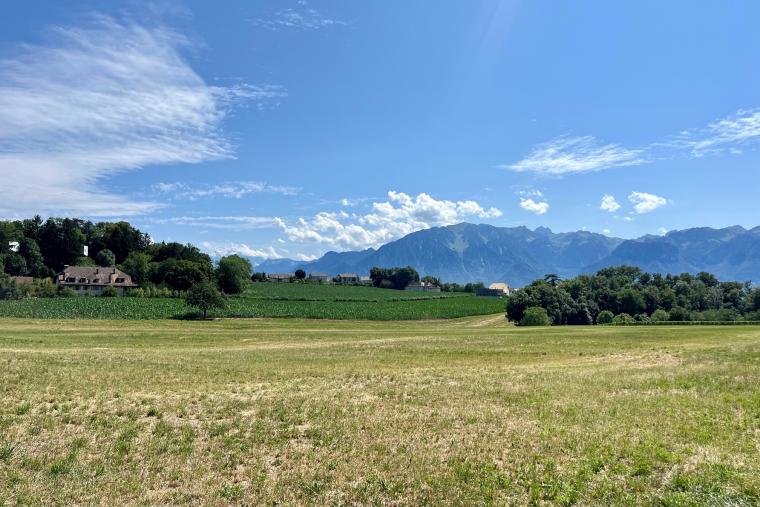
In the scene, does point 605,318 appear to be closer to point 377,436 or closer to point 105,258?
point 377,436

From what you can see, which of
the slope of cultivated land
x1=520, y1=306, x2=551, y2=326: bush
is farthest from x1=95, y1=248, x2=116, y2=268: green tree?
the slope of cultivated land

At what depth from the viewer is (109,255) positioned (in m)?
152

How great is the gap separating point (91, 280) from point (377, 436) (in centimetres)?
13057

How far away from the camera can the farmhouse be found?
11911 centimetres

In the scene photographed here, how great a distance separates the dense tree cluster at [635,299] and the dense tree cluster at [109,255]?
241 feet

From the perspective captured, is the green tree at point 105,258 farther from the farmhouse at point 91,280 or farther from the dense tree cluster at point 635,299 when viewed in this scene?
the dense tree cluster at point 635,299

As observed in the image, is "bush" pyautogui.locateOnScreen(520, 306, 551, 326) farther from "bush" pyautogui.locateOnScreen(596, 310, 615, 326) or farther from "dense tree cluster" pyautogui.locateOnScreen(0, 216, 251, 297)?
"dense tree cluster" pyautogui.locateOnScreen(0, 216, 251, 297)

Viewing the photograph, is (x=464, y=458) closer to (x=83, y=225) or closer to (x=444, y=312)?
(x=444, y=312)

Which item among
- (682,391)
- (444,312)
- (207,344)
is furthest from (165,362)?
(444,312)

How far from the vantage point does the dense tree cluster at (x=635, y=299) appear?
9731 cm

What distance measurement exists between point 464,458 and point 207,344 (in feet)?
109

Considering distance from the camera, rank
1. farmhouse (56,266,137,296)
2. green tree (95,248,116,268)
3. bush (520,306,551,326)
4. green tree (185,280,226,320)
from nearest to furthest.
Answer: green tree (185,280,226,320), bush (520,306,551,326), farmhouse (56,266,137,296), green tree (95,248,116,268)

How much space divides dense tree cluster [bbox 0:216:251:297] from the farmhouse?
4678 millimetres

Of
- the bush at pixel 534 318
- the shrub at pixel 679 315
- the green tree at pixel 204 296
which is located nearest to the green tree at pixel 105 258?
the green tree at pixel 204 296
